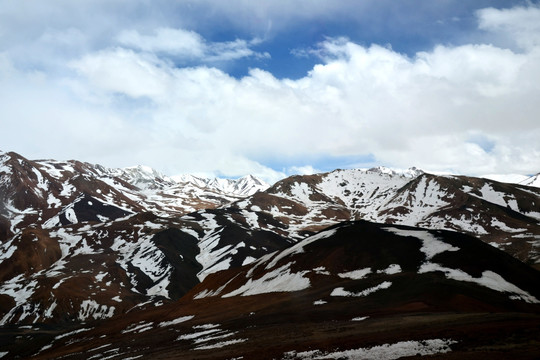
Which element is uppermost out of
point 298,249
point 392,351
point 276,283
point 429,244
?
point 298,249

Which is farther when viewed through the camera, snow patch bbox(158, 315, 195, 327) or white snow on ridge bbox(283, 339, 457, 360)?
snow patch bbox(158, 315, 195, 327)

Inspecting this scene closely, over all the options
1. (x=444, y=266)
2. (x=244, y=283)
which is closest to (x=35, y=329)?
(x=244, y=283)

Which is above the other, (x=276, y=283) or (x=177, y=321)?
(x=276, y=283)

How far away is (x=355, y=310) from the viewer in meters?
57.0

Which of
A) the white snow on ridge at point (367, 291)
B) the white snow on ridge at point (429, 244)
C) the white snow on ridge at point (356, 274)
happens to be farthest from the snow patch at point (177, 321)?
the white snow on ridge at point (429, 244)

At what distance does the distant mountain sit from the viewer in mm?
33438

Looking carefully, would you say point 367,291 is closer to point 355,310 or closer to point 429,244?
point 355,310

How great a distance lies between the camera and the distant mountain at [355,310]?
3344cm

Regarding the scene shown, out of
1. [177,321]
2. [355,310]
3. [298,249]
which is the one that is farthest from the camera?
[298,249]

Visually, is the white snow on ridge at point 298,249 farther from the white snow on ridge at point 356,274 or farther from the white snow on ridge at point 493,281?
the white snow on ridge at point 493,281

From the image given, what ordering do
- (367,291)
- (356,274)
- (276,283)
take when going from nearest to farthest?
(367,291), (356,274), (276,283)

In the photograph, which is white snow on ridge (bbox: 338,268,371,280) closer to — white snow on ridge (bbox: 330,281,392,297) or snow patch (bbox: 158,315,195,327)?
white snow on ridge (bbox: 330,281,392,297)

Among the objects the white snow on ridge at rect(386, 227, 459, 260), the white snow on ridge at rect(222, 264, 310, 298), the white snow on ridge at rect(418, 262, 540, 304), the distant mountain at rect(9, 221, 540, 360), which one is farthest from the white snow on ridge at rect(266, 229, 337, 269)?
the white snow on ridge at rect(418, 262, 540, 304)

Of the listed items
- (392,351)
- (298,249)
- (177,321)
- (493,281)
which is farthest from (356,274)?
(392,351)
